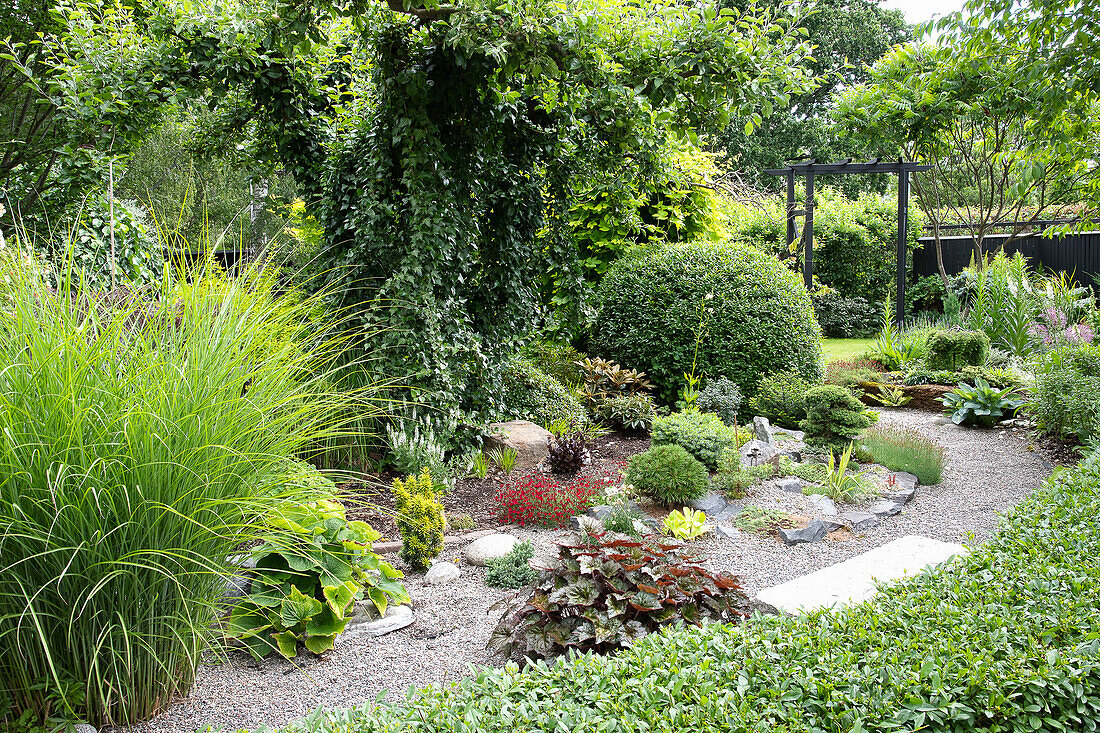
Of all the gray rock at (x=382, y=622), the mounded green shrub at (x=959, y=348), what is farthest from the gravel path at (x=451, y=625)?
the mounded green shrub at (x=959, y=348)

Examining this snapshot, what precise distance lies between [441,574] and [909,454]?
3.78 m

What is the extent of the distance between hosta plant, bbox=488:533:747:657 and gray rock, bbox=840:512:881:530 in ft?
6.35

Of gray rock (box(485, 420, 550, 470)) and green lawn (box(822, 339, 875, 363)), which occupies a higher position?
gray rock (box(485, 420, 550, 470))

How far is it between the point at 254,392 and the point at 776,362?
19.1 ft

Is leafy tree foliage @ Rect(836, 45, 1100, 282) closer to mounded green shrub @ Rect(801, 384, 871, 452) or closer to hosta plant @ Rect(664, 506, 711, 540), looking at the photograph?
mounded green shrub @ Rect(801, 384, 871, 452)

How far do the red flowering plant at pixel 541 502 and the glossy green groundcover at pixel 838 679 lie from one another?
2298mm

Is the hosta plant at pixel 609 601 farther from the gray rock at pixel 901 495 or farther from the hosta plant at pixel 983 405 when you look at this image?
the hosta plant at pixel 983 405

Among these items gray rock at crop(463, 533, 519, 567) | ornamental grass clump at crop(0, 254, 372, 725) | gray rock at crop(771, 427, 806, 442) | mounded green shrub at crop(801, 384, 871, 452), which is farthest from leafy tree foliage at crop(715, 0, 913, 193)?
ornamental grass clump at crop(0, 254, 372, 725)

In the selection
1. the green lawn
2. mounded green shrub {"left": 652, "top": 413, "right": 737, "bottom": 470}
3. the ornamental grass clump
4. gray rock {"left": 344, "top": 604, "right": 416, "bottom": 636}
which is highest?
the ornamental grass clump

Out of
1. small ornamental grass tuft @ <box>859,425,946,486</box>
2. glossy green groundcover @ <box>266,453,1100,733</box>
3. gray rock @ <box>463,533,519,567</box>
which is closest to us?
glossy green groundcover @ <box>266,453,1100,733</box>

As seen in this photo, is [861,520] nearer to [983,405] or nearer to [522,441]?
[522,441]

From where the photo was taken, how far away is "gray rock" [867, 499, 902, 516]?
15.2 ft

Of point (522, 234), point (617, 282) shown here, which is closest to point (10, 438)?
point (522, 234)

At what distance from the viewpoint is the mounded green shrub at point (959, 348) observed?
28.1 ft
